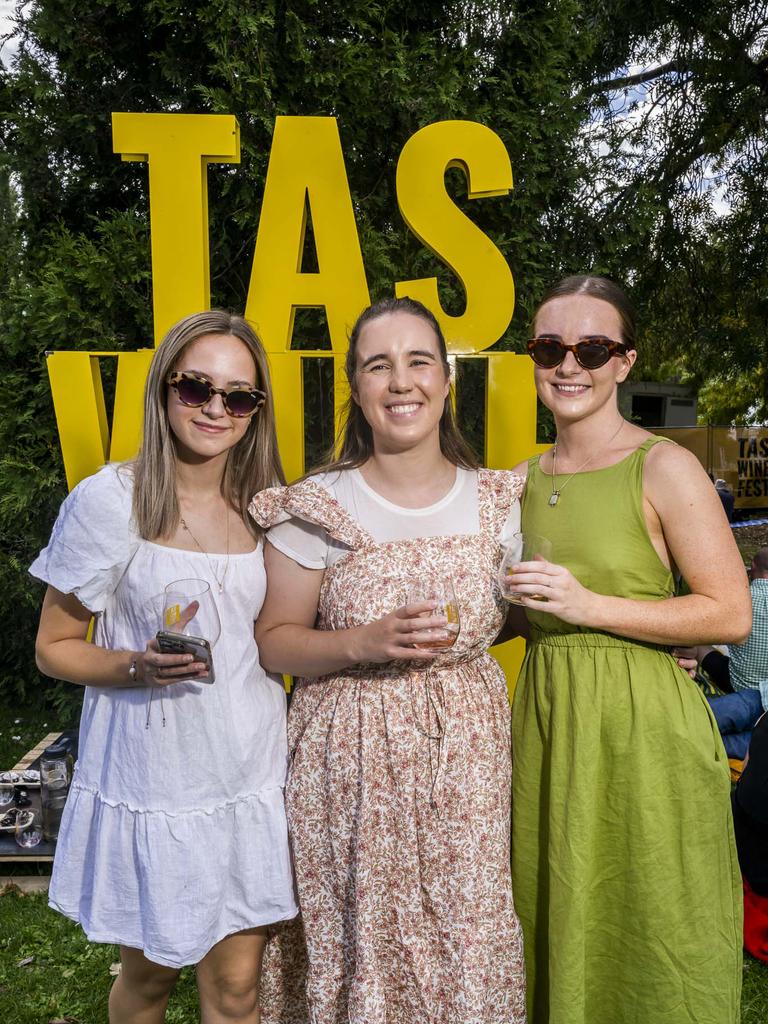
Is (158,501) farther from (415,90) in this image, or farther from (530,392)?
(415,90)

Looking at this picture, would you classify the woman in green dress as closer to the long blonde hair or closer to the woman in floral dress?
the woman in floral dress

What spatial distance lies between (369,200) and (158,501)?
11.6 ft

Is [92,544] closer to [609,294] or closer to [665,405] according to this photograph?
[609,294]

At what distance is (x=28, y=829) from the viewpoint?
13.4 ft

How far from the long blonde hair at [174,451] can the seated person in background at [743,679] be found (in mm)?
2967

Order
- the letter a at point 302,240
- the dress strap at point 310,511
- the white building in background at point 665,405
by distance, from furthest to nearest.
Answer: the white building in background at point 665,405 → the letter a at point 302,240 → the dress strap at point 310,511

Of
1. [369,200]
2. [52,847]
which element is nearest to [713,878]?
[52,847]

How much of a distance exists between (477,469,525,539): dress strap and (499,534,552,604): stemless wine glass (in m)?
0.29

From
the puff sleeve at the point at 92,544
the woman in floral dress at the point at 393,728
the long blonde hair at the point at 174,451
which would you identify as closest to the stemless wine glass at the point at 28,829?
the woman in floral dress at the point at 393,728

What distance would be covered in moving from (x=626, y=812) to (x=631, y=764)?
127mm

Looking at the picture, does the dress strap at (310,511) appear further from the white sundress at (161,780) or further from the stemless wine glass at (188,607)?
the stemless wine glass at (188,607)

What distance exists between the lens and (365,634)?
1898mm

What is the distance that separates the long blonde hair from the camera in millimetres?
2074

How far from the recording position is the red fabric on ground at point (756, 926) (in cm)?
354
